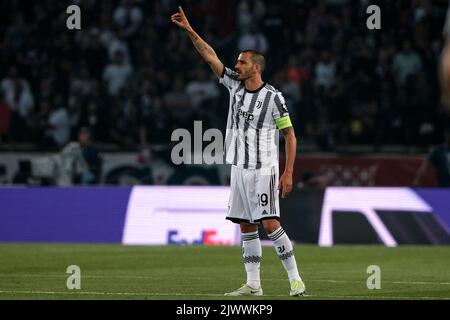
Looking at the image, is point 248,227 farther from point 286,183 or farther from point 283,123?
point 283,123

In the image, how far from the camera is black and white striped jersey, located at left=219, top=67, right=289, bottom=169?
11922 mm

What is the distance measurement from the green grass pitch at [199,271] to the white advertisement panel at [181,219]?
840 mm

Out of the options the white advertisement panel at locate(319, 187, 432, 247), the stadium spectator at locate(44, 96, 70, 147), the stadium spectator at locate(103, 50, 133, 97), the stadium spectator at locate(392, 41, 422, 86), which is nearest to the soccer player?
the white advertisement panel at locate(319, 187, 432, 247)

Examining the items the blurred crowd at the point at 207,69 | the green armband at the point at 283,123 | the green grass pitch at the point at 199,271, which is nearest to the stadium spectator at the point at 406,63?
the blurred crowd at the point at 207,69

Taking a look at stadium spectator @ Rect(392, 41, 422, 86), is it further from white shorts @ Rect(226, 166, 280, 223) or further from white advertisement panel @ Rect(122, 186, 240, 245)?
white shorts @ Rect(226, 166, 280, 223)

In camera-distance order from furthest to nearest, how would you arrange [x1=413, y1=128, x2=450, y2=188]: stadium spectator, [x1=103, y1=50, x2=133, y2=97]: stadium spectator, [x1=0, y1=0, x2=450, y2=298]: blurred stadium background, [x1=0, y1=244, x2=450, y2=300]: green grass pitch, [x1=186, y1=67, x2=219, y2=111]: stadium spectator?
1. [x1=103, y1=50, x2=133, y2=97]: stadium spectator
2. [x1=186, y1=67, x2=219, y2=111]: stadium spectator
3. [x1=413, y1=128, x2=450, y2=188]: stadium spectator
4. [x1=0, y1=0, x2=450, y2=298]: blurred stadium background
5. [x1=0, y1=244, x2=450, y2=300]: green grass pitch

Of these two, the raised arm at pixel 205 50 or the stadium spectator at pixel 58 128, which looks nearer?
the raised arm at pixel 205 50

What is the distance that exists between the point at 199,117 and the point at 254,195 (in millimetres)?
11738

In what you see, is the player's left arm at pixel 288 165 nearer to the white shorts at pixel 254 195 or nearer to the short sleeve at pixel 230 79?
the white shorts at pixel 254 195

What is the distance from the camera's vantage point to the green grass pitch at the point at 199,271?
11711 mm

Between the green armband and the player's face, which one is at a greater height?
the player's face

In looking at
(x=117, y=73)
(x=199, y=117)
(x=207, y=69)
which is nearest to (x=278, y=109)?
(x=199, y=117)

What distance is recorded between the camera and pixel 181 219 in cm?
2000

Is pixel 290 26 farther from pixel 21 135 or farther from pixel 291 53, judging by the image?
pixel 21 135
